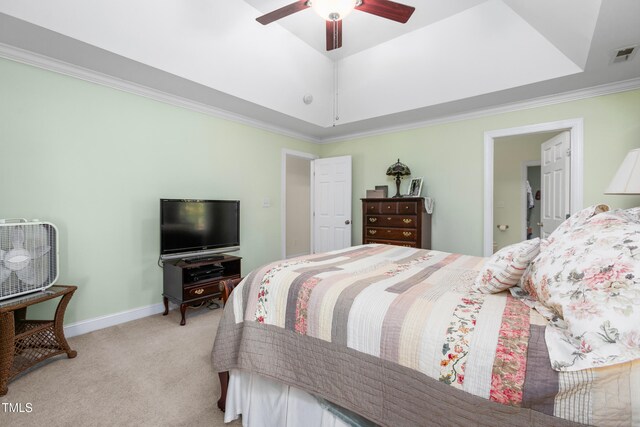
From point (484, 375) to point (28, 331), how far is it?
2.73 m

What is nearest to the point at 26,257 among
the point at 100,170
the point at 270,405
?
the point at 100,170

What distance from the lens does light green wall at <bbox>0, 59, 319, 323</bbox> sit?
2367 mm

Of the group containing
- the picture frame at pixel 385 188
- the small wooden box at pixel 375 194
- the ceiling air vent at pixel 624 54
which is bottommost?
the small wooden box at pixel 375 194

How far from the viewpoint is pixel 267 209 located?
444cm

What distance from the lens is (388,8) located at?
207cm

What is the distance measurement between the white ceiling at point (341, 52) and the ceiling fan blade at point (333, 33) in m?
0.95

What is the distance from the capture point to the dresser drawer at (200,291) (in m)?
2.90

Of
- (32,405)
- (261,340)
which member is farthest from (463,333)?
(32,405)

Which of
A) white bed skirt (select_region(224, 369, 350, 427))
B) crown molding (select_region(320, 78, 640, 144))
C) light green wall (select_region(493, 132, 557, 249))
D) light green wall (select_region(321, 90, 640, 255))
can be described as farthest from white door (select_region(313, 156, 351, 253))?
white bed skirt (select_region(224, 369, 350, 427))

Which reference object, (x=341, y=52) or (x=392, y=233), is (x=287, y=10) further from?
(x=392, y=233)

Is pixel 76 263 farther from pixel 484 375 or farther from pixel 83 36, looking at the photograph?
pixel 484 375

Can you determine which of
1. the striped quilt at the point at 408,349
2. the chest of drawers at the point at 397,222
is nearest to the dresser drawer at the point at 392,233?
the chest of drawers at the point at 397,222

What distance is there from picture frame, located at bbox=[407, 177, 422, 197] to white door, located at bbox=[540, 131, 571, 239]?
5.12 ft

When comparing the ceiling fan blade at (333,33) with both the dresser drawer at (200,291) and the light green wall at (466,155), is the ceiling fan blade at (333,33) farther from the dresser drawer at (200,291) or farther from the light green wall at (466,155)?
the dresser drawer at (200,291)
